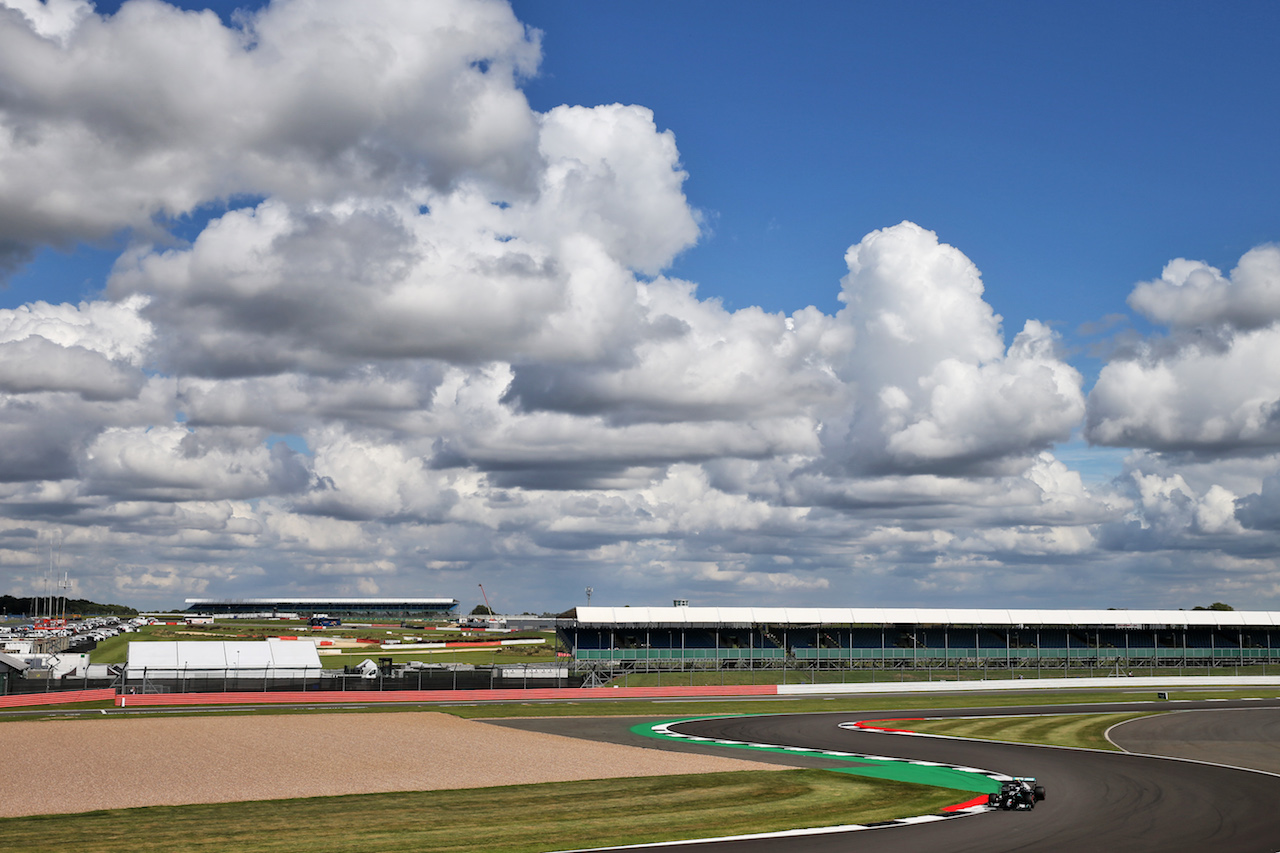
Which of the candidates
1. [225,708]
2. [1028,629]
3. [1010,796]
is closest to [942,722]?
[1010,796]

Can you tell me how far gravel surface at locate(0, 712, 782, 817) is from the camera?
79.8 ft

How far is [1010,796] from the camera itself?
71.6ft

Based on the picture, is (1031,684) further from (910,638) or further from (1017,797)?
(1017,797)

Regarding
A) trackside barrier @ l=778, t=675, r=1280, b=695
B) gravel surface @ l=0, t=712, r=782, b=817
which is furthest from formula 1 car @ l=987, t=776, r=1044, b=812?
trackside barrier @ l=778, t=675, r=1280, b=695

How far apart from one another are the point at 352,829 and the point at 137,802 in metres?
6.61

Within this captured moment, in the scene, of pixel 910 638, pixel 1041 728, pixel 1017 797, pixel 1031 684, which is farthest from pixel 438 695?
pixel 910 638

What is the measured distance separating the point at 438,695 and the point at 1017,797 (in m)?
46.8

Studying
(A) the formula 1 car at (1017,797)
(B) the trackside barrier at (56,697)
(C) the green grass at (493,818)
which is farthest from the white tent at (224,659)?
(A) the formula 1 car at (1017,797)

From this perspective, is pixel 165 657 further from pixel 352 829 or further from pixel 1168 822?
pixel 1168 822

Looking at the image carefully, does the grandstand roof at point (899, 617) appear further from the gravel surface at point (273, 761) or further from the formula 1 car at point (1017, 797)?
the formula 1 car at point (1017, 797)

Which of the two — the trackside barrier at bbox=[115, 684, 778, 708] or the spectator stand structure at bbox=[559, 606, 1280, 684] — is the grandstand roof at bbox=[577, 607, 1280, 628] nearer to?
the spectator stand structure at bbox=[559, 606, 1280, 684]

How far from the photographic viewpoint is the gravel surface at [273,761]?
24.3 m

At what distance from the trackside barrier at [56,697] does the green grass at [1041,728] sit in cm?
4492

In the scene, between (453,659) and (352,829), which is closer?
(352,829)
